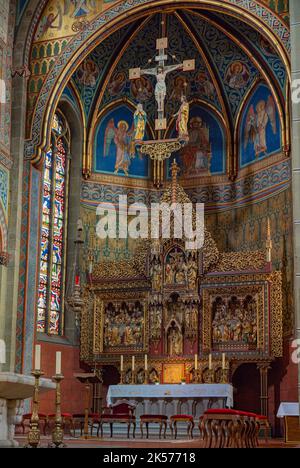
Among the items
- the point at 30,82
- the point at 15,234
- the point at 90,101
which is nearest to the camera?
the point at 15,234

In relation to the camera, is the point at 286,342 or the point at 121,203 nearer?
the point at 286,342

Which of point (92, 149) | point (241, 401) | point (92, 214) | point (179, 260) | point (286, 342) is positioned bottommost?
point (241, 401)

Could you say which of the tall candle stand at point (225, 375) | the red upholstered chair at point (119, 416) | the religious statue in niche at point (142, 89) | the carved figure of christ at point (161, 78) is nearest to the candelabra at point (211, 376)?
the tall candle stand at point (225, 375)

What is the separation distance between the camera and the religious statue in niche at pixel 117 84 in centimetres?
2561

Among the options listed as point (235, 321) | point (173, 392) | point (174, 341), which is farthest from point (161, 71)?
point (173, 392)

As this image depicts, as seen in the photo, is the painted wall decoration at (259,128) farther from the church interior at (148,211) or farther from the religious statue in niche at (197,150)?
the religious statue in niche at (197,150)

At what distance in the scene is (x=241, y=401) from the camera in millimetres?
22406

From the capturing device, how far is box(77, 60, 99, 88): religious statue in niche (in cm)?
2481

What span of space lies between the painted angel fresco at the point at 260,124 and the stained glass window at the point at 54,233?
5.53 meters

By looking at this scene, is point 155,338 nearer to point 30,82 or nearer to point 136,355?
point 136,355

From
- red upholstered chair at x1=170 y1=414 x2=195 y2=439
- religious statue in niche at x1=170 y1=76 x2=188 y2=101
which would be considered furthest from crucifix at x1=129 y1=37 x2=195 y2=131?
red upholstered chair at x1=170 y1=414 x2=195 y2=439

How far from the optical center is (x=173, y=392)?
20.6 meters

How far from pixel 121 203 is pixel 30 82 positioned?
5004 mm
